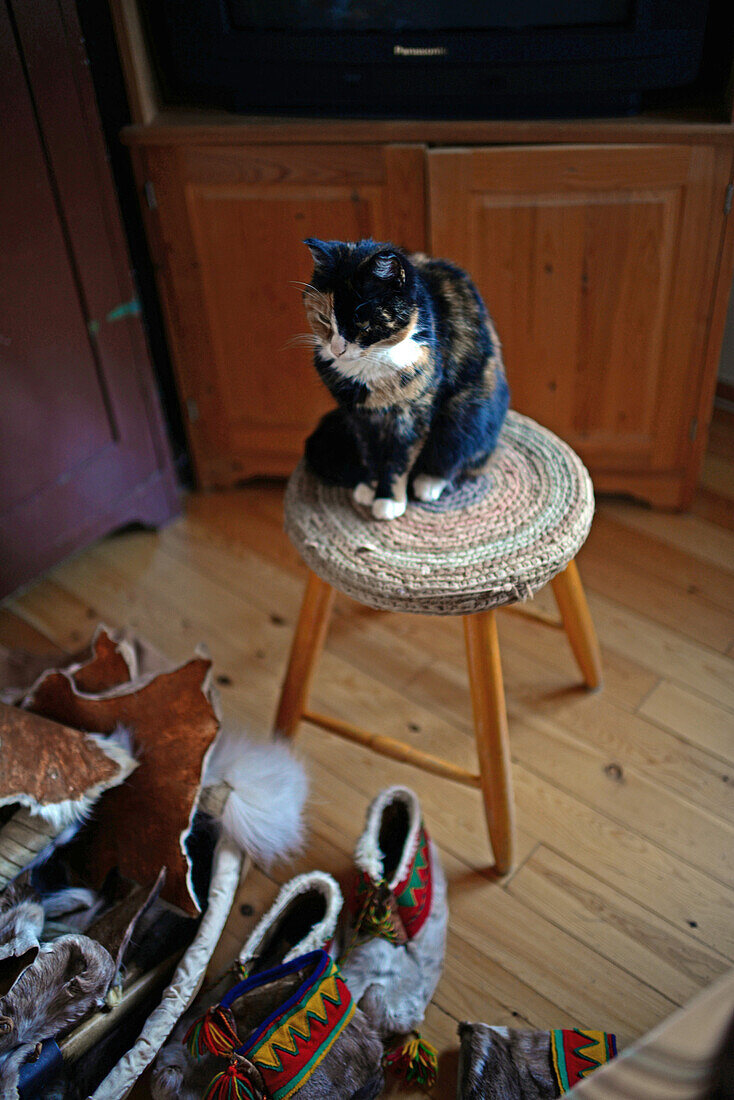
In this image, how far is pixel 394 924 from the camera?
3.40ft

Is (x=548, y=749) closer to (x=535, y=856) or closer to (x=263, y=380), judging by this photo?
(x=535, y=856)

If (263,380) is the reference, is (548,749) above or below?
below

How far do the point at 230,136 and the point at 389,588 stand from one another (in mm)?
862

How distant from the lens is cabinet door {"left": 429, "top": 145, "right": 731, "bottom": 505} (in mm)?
1337

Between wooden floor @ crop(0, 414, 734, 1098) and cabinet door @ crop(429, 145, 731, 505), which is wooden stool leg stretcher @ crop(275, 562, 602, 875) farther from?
cabinet door @ crop(429, 145, 731, 505)

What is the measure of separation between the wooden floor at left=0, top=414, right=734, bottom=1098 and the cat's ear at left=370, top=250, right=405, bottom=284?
0.75 m


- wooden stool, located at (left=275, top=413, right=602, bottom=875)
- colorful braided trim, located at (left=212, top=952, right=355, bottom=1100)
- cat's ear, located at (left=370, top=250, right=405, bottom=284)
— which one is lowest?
colorful braided trim, located at (left=212, top=952, right=355, bottom=1100)

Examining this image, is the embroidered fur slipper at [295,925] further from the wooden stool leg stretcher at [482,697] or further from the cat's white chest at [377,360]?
the cat's white chest at [377,360]

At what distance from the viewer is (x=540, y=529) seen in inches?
40.2

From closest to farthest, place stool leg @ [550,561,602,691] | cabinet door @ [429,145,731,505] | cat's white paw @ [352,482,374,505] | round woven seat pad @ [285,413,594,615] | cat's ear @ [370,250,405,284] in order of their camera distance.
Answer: cat's ear @ [370,250,405,284] < round woven seat pad @ [285,413,594,615] < cat's white paw @ [352,482,374,505] < stool leg @ [550,561,602,691] < cabinet door @ [429,145,731,505]

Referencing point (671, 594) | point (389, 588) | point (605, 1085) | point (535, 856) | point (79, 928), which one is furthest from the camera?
point (671, 594)

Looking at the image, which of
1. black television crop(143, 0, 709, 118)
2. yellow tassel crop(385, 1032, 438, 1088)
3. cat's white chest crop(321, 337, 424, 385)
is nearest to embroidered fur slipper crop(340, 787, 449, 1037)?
yellow tassel crop(385, 1032, 438, 1088)

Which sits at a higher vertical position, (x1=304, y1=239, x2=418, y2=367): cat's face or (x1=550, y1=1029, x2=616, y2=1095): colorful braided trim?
(x1=304, y1=239, x2=418, y2=367): cat's face

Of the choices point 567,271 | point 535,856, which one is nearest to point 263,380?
point 567,271
